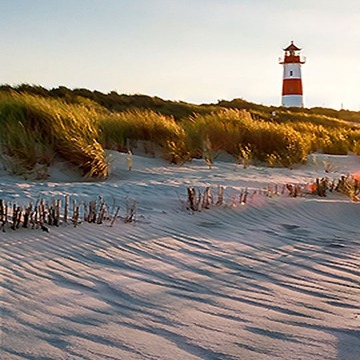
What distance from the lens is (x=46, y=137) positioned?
900cm

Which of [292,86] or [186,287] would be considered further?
[292,86]

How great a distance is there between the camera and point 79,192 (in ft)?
22.5

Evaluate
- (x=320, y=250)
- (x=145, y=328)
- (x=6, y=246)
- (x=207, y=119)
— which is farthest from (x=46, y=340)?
Answer: (x=207, y=119)

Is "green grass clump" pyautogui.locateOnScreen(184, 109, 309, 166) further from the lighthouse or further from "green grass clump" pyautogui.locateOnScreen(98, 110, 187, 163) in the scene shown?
the lighthouse

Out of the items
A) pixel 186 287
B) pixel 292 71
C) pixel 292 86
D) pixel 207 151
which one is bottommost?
pixel 186 287

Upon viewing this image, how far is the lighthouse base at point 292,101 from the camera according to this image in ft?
144

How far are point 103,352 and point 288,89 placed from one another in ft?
144

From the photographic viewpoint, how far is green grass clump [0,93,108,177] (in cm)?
851

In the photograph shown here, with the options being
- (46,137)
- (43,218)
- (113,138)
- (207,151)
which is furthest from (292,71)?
(43,218)

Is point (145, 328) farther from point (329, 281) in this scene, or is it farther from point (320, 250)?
point (320, 250)

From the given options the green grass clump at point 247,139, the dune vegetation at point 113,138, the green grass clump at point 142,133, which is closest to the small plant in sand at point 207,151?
the dune vegetation at point 113,138

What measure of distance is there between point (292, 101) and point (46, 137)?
37.5 m

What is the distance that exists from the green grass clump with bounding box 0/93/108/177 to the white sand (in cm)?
229

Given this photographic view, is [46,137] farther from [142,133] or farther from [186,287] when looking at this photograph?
[186,287]
